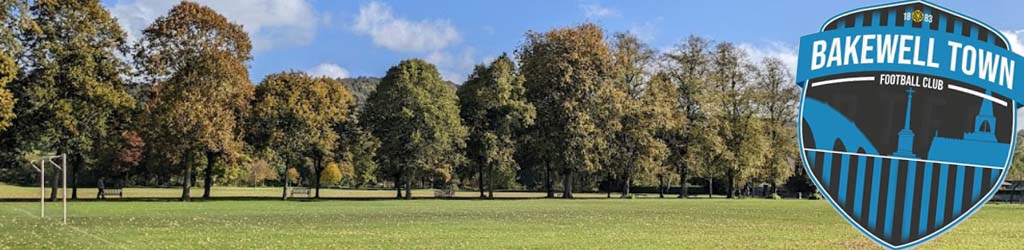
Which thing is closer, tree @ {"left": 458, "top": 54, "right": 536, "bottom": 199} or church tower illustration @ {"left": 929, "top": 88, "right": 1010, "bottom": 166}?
church tower illustration @ {"left": 929, "top": 88, "right": 1010, "bottom": 166}

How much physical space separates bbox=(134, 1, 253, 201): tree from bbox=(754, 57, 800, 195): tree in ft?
149

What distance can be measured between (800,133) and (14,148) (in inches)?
2264

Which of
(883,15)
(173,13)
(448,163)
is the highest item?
(173,13)

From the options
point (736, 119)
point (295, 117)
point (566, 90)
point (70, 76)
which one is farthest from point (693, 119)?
point (70, 76)

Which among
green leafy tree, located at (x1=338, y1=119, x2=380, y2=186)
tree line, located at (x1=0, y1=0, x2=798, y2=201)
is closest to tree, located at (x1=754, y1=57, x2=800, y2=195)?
tree line, located at (x1=0, y1=0, x2=798, y2=201)

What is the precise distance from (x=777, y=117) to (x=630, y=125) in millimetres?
17868

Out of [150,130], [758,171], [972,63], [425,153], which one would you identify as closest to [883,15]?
[972,63]

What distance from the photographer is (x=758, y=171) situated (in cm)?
7219

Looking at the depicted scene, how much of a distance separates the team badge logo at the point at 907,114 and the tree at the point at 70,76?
1881 inches

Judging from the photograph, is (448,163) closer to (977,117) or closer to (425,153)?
(425,153)

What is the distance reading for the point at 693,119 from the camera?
235 ft

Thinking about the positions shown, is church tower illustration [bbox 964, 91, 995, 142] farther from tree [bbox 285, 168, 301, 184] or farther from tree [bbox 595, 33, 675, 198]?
tree [bbox 285, 168, 301, 184]

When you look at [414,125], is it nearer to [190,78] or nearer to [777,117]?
[190,78]

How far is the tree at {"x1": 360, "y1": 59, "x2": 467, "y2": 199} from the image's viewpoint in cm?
6219
